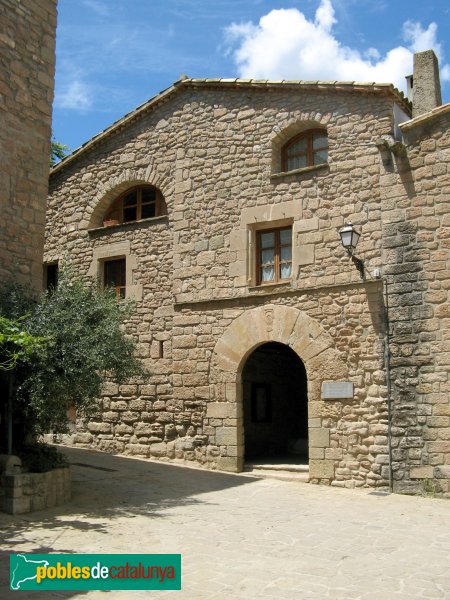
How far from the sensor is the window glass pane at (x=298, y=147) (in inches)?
419

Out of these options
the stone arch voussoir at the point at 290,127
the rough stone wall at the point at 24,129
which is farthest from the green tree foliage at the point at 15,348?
the stone arch voussoir at the point at 290,127

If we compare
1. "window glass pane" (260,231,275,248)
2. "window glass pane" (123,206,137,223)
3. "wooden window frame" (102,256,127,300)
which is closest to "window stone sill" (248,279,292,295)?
"window glass pane" (260,231,275,248)

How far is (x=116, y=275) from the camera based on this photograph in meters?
12.4

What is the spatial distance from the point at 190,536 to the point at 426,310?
15.7 feet

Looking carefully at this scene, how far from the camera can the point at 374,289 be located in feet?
30.8

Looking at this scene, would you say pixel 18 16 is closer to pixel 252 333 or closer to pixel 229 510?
pixel 252 333

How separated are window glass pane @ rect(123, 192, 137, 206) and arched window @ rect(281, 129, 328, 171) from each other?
3.28 m

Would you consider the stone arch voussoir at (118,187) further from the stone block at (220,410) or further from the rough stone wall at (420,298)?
the rough stone wall at (420,298)

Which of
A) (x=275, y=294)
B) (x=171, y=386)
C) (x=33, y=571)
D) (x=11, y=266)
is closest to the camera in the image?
(x=33, y=571)

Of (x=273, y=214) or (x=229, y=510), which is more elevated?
(x=273, y=214)

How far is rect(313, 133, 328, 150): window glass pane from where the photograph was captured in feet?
34.1

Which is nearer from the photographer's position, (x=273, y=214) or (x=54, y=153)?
(x=273, y=214)

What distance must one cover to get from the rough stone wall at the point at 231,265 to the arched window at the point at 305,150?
0.25 metres

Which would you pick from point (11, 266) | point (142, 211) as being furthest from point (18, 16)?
point (142, 211)
